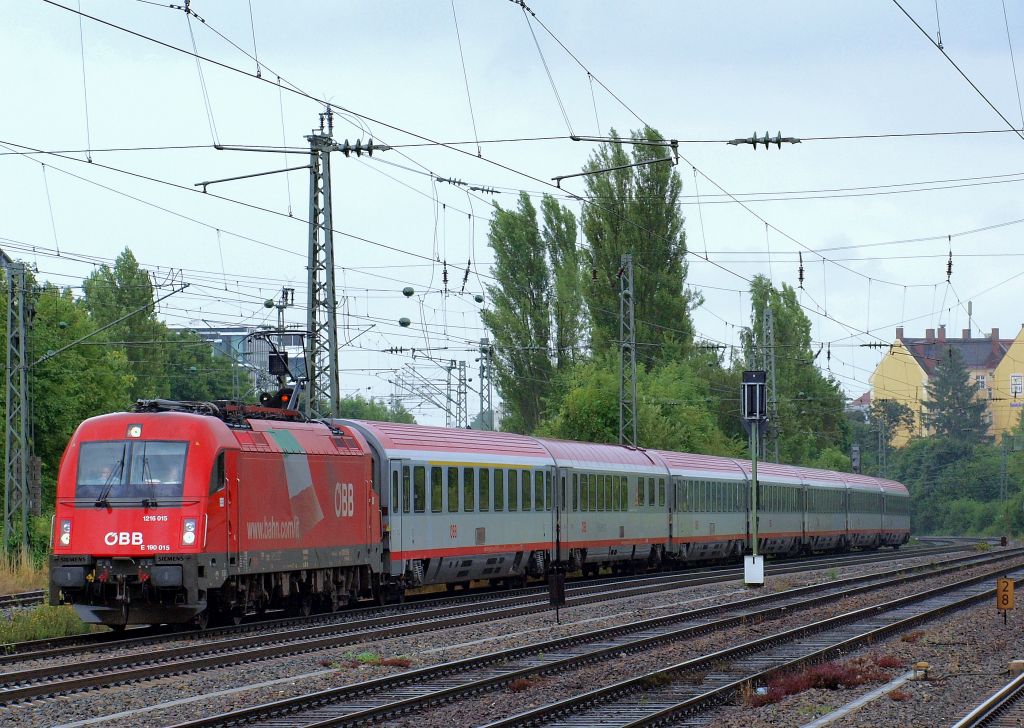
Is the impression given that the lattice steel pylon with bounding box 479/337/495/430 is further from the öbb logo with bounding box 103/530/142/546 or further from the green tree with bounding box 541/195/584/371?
the öbb logo with bounding box 103/530/142/546

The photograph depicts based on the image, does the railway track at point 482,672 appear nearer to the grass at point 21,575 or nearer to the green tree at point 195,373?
the grass at point 21,575

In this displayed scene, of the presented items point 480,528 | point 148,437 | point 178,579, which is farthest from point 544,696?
point 480,528

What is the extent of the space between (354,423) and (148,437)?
20.2 feet

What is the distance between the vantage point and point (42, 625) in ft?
68.3

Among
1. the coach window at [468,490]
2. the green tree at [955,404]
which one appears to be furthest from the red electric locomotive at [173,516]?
the green tree at [955,404]

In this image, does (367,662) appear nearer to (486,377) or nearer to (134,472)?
(134,472)

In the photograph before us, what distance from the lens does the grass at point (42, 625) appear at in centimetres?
1998

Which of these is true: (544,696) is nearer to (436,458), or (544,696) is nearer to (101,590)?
(101,590)

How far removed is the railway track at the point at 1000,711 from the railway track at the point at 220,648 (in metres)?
8.34

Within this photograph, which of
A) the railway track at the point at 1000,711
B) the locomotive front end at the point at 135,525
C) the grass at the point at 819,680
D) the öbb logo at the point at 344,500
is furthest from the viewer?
the öbb logo at the point at 344,500

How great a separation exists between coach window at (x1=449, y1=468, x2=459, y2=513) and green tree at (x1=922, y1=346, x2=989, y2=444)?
366ft

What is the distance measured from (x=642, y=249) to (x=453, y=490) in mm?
35840

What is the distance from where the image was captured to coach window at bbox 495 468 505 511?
2962 cm

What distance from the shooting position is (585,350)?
63906 millimetres
